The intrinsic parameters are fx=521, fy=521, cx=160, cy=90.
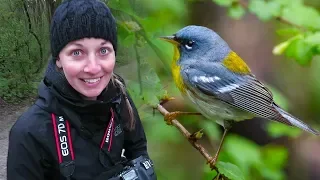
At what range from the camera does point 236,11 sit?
87 cm

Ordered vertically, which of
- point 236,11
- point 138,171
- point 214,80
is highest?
point 236,11

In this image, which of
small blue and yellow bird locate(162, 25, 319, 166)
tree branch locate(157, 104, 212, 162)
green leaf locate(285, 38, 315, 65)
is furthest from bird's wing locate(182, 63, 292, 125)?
green leaf locate(285, 38, 315, 65)

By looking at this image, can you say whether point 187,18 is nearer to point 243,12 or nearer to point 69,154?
point 243,12

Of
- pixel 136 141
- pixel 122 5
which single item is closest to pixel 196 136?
pixel 136 141

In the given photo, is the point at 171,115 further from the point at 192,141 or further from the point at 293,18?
the point at 293,18

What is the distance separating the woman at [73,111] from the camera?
1.12m

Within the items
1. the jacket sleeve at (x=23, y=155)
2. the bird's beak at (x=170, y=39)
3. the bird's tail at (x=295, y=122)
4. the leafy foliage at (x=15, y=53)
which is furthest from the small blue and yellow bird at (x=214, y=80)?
the leafy foliage at (x=15, y=53)

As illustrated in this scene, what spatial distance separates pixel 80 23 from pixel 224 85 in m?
0.36

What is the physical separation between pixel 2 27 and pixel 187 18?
3.04m

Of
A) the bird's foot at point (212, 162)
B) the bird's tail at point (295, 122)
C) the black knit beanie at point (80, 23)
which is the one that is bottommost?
the bird's foot at point (212, 162)

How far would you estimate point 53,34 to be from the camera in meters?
1.17

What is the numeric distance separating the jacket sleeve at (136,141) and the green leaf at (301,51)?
58 cm

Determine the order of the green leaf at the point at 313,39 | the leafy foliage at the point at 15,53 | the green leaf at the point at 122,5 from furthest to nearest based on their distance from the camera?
the leafy foliage at the point at 15,53
the green leaf at the point at 122,5
the green leaf at the point at 313,39

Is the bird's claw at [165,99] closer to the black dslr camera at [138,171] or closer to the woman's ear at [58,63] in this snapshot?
the black dslr camera at [138,171]
